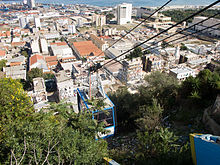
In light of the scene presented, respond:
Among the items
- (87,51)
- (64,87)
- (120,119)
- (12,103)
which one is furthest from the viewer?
(87,51)

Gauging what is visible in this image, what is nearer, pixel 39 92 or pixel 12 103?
pixel 12 103

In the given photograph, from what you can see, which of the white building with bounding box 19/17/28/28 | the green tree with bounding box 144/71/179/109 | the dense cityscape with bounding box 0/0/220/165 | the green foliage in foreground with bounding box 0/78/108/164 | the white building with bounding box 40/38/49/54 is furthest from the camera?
the white building with bounding box 19/17/28/28

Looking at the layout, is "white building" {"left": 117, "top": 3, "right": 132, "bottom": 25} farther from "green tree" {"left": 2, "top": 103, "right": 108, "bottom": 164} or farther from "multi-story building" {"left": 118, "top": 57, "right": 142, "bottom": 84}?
"green tree" {"left": 2, "top": 103, "right": 108, "bottom": 164}

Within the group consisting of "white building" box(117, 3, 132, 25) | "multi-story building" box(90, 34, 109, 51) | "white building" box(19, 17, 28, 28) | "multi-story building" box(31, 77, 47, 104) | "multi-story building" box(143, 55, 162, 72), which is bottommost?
"multi-story building" box(31, 77, 47, 104)

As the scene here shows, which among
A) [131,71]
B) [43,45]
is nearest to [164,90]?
[131,71]

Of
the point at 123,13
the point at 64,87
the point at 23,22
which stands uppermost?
the point at 123,13

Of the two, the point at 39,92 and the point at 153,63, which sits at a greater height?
the point at 153,63

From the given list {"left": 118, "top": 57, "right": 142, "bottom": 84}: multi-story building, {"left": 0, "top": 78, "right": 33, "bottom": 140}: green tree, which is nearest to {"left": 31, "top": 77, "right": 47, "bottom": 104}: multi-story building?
{"left": 118, "top": 57, "right": 142, "bottom": 84}: multi-story building

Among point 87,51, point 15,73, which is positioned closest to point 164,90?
point 15,73

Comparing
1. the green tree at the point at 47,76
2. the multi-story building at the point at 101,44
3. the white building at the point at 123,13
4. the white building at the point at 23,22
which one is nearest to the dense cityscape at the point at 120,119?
the green tree at the point at 47,76

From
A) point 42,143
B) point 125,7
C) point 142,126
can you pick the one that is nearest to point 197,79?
point 142,126

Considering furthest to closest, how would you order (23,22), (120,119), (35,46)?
(23,22)
(35,46)
(120,119)

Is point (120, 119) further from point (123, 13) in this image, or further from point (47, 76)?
point (123, 13)
